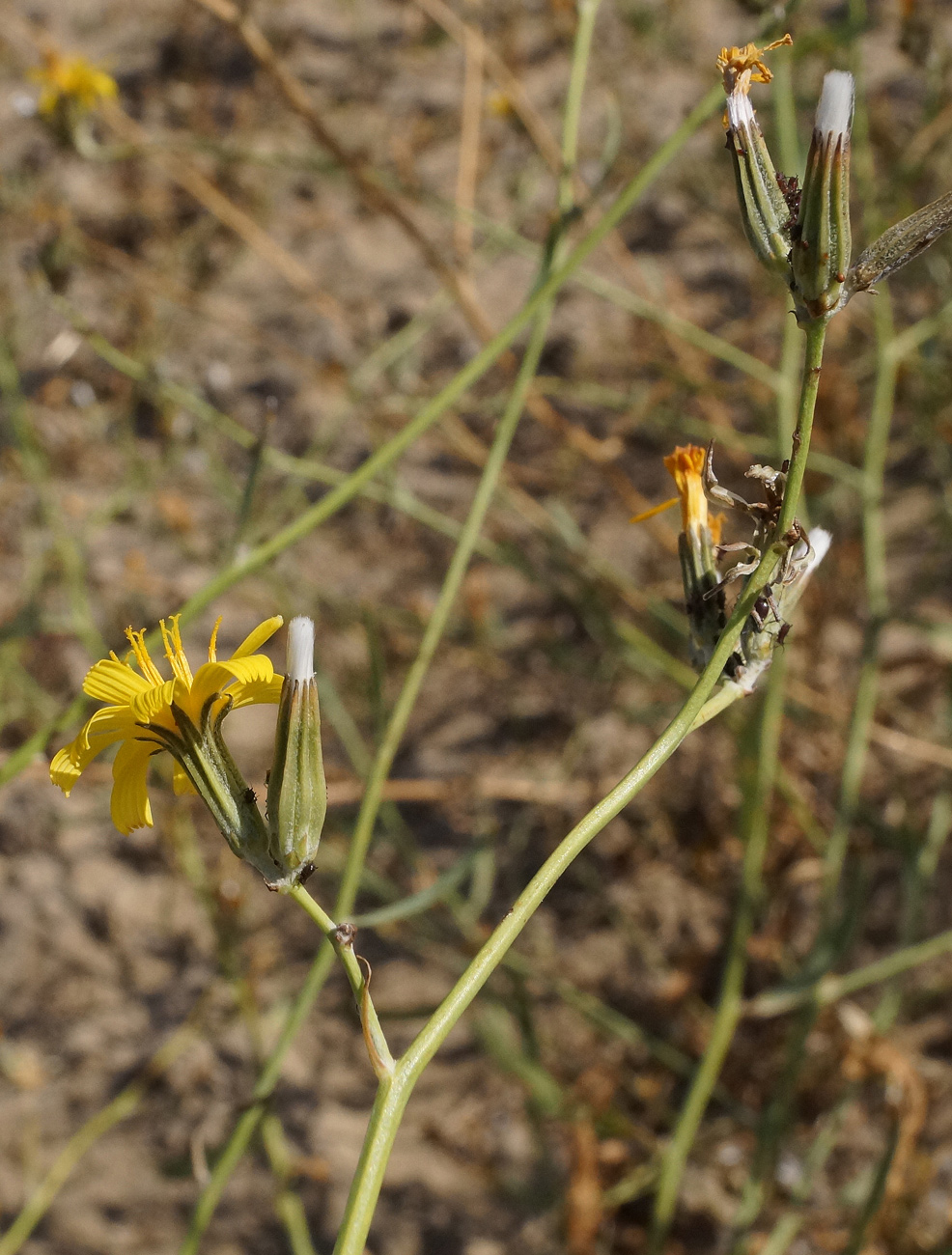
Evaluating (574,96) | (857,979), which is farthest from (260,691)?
(857,979)

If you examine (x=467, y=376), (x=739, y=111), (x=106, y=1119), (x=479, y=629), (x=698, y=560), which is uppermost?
(x=479, y=629)

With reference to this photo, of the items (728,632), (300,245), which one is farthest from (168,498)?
(728,632)

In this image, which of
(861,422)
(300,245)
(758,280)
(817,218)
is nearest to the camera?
(817,218)

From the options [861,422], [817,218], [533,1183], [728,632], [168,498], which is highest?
[861,422]

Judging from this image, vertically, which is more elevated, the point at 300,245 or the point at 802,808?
the point at 300,245

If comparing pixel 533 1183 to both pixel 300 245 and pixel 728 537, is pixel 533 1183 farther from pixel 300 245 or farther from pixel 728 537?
pixel 300 245

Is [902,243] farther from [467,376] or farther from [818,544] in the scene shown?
[467,376]
